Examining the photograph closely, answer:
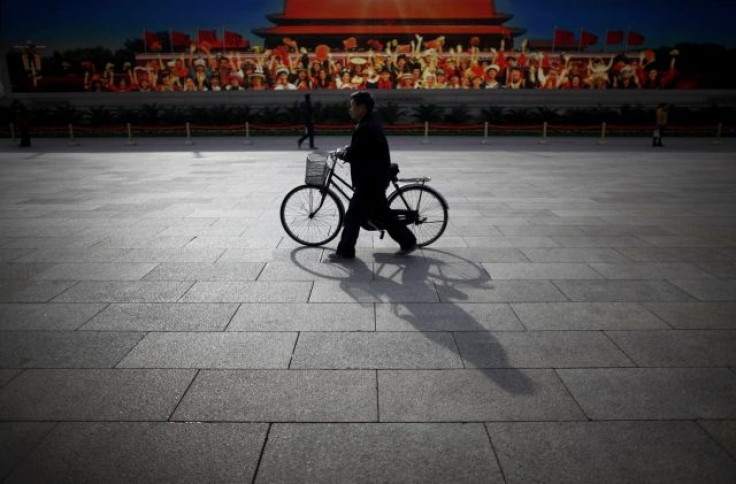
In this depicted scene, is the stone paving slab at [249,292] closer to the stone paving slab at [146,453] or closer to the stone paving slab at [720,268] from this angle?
the stone paving slab at [146,453]

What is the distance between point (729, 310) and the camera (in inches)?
156

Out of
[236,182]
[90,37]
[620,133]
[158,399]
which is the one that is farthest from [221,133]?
[158,399]

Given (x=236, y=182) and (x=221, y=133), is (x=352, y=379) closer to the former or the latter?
(x=236, y=182)

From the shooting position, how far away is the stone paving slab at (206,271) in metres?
4.69

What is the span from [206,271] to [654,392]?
3.83m

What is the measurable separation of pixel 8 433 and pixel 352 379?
176cm

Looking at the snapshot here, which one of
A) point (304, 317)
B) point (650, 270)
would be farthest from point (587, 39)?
point (304, 317)

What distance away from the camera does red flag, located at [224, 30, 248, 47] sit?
28531 mm

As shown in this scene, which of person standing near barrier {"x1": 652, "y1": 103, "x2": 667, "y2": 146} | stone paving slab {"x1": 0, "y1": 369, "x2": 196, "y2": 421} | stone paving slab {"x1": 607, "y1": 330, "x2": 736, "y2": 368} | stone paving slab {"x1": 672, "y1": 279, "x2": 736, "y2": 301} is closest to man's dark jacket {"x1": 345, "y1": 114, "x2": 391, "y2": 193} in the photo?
stone paving slab {"x1": 607, "y1": 330, "x2": 736, "y2": 368}

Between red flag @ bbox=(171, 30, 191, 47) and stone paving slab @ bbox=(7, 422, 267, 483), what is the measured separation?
3042 cm

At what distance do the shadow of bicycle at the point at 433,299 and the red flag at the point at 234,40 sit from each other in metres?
26.4

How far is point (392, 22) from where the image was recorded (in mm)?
28453

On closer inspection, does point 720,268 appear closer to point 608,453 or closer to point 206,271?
point 608,453

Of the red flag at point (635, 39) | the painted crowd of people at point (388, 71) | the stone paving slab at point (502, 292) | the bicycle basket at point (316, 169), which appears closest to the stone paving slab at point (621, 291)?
the stone paving slab at point (502, 292)
